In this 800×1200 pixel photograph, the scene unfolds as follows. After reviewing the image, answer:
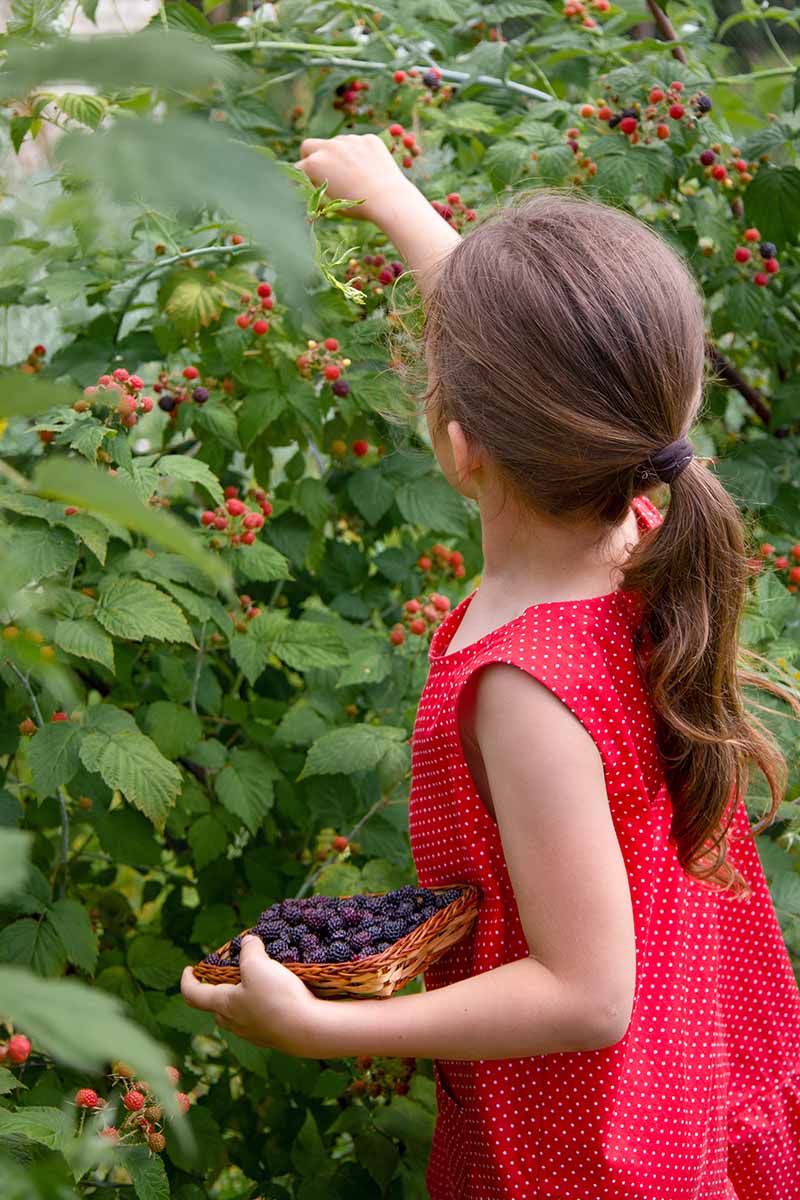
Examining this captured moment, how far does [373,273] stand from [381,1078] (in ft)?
4.22

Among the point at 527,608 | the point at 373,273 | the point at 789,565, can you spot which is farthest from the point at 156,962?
the point at 789,565

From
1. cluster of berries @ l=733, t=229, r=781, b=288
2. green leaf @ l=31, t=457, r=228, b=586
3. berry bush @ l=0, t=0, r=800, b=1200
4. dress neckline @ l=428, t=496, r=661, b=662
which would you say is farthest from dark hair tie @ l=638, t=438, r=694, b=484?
cluster of berries @ l=733, t=229, r=781, b=288

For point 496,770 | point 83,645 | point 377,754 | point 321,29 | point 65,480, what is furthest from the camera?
point 321,29

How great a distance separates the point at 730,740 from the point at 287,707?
3.00ft

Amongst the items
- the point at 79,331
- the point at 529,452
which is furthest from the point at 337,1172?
the point at 79,331

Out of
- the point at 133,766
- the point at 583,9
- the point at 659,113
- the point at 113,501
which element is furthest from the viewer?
the point at 583,9

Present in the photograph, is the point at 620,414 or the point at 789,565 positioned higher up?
the point at 620,414

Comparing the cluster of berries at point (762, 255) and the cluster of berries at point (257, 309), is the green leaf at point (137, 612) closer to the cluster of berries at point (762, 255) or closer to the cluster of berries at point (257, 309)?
the cluster of berries at point (257, 309)

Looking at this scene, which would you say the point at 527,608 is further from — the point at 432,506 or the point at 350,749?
the point at 432,506

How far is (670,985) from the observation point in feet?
4.63

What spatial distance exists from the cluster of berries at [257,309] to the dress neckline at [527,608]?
63cm

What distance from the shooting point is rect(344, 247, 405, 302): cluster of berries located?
2018mm

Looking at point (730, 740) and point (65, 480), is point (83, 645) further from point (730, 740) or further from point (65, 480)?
point (65, 480)

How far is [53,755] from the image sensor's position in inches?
62.2
